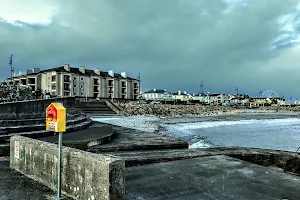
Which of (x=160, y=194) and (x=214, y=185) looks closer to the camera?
(x=160, y=194)

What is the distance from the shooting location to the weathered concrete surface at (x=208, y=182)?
481 centimetres

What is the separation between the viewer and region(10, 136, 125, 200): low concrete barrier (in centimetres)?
376

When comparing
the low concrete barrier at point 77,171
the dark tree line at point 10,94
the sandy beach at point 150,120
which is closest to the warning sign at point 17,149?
the low concrete barrier at point 77,171

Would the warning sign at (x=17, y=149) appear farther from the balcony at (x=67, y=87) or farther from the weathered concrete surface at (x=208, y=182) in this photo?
the balcony at (x=67, y=87)

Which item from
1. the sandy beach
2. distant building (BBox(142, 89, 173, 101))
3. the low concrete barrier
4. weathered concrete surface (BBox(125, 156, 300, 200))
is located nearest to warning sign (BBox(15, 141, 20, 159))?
the low concrete barrier

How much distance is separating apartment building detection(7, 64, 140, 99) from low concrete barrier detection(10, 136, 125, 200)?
206 feet

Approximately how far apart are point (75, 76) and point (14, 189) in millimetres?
69334

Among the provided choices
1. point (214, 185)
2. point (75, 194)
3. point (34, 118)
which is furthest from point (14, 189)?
point (34, 118)

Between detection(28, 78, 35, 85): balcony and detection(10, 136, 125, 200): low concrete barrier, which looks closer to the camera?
detection(10, 136, 125, 200): low concrete barrier

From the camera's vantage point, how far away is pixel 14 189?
16.5 ft

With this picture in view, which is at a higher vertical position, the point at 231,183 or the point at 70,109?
the point at 70,109

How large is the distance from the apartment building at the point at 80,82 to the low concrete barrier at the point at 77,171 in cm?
6267

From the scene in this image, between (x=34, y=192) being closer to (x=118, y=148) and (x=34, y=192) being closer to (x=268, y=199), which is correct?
(x=268, y=199)

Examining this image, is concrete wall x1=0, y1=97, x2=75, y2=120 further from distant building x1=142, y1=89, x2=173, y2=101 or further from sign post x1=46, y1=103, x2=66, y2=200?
distant building x1=142, y1=89, x2=173, y2=101
